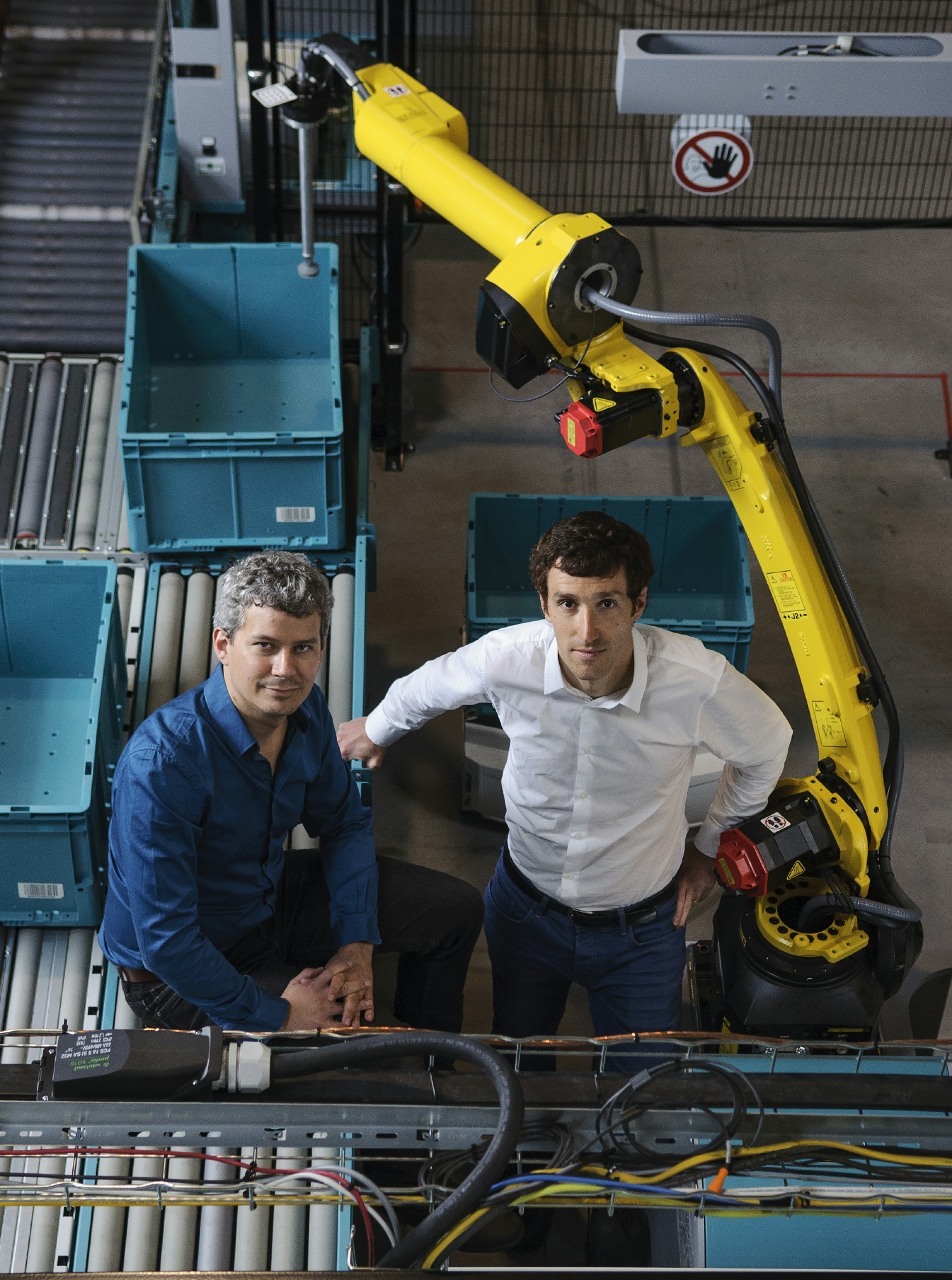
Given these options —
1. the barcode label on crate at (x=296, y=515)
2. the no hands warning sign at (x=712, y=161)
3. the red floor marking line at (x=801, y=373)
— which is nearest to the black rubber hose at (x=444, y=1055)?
the barcode label on crate at (x=296, y=515)

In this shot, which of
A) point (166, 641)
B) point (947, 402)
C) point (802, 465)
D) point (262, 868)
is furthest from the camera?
point (947, 402)

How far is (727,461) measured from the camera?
419 centimetres

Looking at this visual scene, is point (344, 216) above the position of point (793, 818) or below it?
above

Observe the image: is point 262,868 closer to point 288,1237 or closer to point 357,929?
point 357,929

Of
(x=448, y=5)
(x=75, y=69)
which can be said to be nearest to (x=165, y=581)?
(x=75, y=69)

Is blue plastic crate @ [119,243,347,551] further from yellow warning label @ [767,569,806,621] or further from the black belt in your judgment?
the black belt

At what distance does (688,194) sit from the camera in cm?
873

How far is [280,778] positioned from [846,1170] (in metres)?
1.90

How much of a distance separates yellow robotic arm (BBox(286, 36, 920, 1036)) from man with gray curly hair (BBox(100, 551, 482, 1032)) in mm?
951

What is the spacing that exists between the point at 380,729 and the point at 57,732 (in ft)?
5.74

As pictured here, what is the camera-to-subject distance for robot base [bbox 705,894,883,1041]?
4.11 metres

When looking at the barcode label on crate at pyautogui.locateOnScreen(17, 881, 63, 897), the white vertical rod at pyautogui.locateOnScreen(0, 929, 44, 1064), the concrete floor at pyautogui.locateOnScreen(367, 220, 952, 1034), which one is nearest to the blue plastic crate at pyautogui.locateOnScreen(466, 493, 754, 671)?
the concrete floor at pyautogui.locateOnScreen(367, 220, 952, 1034)

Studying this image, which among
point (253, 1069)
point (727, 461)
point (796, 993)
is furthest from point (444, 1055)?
point (727, 461)

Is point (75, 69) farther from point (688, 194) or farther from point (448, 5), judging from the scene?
point (688, 194)
